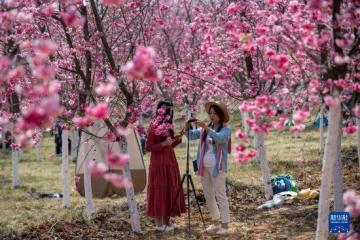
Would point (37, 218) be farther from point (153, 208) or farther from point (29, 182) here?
point (29, 182)

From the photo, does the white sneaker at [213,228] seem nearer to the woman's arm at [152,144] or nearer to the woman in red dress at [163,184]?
the woman in red dress at [163,184]

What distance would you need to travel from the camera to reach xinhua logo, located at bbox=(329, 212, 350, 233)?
5797 mm

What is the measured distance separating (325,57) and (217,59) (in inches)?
226

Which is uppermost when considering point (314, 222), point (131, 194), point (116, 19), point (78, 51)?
point (116, 19)

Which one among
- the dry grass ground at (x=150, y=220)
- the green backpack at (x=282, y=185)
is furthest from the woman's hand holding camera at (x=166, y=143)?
the green backpack at (x=282, y=185)

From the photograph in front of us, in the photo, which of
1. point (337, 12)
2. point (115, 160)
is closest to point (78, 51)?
point (337, 12)

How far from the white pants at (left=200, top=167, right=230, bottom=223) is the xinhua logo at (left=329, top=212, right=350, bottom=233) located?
2.17 m

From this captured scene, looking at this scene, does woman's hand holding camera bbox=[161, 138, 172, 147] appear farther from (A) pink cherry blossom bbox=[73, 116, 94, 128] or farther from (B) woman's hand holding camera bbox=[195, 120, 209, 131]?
(A) pink cherry blossom bbox=[73, 116, 94, 128]

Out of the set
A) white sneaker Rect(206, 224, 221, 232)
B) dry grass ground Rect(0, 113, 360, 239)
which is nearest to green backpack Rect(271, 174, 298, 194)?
dry grass ground Rect(0, 113, 360, 239)

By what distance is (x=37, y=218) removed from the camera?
33.2 ft

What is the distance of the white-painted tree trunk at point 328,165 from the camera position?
4707 mm

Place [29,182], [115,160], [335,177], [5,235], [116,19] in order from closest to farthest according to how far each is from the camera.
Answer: [115,160] < [335,177] < [5,235] < [116,19] < [29,182]

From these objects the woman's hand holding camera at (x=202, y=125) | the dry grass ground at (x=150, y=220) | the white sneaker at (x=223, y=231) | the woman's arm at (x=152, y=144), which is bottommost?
the white sneaker at (x=223, y=231)

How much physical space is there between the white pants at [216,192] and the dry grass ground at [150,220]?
1.07 feet
